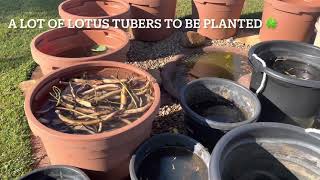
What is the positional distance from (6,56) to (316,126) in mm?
3345

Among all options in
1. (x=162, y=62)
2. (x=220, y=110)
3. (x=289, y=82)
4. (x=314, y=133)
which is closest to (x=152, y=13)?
(x=162, y=62)

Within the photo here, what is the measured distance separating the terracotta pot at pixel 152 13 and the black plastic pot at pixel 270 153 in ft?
8.79

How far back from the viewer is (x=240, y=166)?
6.45 feet

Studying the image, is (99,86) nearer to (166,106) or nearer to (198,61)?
(166,106)

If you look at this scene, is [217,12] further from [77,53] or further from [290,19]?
[77,53]

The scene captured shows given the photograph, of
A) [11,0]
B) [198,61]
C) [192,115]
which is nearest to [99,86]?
[192,115]

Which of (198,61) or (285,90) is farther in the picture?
(198,61)

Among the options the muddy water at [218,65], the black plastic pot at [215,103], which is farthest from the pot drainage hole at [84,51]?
the muddy water at [218,65]

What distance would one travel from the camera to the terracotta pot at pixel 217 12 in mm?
4279

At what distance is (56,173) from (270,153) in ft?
4.18

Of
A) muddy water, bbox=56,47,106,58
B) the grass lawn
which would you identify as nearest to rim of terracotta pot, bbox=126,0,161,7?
the grass lawn

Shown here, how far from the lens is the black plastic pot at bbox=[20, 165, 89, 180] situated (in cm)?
205

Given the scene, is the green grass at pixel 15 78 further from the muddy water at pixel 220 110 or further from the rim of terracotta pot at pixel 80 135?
the muddy water at pixel 220 110

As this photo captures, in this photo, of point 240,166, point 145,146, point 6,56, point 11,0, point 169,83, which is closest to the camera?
point 240,166
